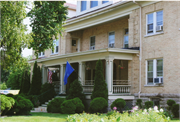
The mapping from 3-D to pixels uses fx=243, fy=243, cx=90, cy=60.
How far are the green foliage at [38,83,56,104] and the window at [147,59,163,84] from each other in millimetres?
9552

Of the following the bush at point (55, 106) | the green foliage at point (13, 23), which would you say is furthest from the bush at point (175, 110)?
the green foliage at point (13, 23)

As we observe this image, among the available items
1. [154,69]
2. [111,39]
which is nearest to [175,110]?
[154,69]

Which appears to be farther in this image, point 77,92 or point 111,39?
point 111,39

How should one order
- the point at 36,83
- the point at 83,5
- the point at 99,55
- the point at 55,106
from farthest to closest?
the point at 83,5, the point at 36,83, the point at 99,55, the point at 55,106

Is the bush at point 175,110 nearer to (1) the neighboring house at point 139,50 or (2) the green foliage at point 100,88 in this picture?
(1) the neighboring house at point 139,50

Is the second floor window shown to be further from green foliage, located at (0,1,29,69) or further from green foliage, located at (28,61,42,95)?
green foliage, located at (0,1,29,69)

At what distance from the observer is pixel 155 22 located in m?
17.3

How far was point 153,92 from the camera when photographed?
55.6ft

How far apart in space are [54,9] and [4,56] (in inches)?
181

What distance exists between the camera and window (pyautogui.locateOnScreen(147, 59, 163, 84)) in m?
17.0

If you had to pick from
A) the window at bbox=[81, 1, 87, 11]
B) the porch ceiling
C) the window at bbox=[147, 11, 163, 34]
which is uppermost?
the window at bbox=[81, 1, 87, 11]

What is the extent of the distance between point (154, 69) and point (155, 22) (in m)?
3.36

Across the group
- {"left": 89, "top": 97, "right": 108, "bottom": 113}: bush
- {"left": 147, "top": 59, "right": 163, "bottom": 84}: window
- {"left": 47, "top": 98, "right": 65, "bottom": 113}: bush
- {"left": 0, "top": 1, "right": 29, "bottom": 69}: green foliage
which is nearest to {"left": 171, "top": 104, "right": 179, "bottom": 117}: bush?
{"left": 147, "top": 59, "right": 163, "bottom": 84}: window

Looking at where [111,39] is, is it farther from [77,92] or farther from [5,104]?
[5,104]
